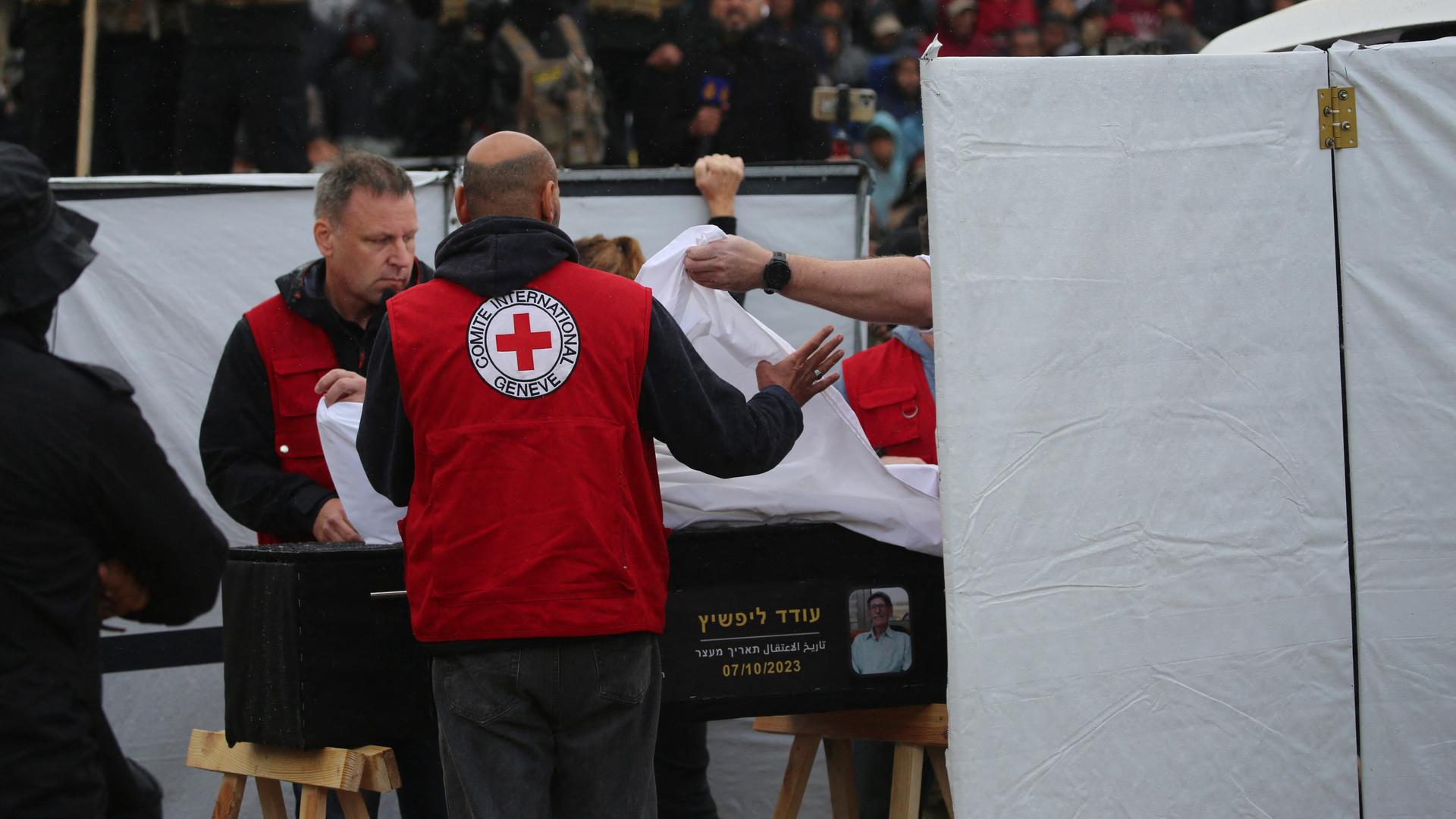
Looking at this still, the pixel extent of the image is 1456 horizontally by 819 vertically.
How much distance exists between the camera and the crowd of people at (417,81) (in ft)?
18.3

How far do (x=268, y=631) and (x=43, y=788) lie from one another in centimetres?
86

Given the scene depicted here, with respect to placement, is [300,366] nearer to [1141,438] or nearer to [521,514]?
[521,514]

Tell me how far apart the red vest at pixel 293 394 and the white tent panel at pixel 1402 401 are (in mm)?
2353

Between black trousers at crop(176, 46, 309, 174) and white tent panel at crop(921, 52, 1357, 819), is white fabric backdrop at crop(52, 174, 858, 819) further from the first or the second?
white tent panel at crop(921, 52, 1357, 819)

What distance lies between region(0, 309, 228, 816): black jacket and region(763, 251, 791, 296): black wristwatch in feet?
4.39

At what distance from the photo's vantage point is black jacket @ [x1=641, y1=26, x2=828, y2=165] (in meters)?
6.42

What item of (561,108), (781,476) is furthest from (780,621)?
(561,108)

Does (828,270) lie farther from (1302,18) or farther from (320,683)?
(1302,18)

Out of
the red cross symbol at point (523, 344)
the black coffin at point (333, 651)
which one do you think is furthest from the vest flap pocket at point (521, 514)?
the black coffin at point (333, 651)

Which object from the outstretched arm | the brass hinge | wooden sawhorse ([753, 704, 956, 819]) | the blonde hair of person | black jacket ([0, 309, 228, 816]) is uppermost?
the brass hinge

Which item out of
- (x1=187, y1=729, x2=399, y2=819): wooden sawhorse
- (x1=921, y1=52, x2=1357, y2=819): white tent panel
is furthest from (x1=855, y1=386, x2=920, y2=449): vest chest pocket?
(x1=187, y1=729, x2=399, y2=819): wooden sawhorse

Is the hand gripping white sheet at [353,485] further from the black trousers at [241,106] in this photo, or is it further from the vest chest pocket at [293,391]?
the black trousers at [241,106]

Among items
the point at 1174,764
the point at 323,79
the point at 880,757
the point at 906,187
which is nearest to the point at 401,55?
the point at 323,79

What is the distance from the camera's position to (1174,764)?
2.81m
